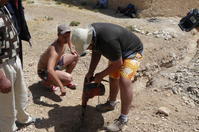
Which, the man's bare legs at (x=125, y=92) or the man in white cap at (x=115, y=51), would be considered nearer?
the man in white cap at (x=115, y=51)

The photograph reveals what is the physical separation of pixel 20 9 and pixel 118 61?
1578 millimetres

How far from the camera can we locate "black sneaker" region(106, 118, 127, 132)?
4738 mm

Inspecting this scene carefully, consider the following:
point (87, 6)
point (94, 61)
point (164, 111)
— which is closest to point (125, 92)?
point (94, 61)

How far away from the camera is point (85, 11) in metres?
13.6

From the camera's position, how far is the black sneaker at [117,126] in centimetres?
474

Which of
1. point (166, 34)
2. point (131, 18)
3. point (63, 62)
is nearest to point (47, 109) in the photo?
point (63, 62)

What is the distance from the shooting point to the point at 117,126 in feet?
15.6

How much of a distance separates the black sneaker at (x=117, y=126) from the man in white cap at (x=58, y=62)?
0.83 metres

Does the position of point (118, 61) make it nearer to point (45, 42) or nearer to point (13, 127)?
point (13, 127)

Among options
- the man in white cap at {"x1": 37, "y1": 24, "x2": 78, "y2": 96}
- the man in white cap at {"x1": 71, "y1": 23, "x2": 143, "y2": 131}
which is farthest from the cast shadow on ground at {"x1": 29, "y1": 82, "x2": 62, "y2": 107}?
the man in white cap at {"x1": 71, "y1": 23, "x2": 143, "y2": 131}

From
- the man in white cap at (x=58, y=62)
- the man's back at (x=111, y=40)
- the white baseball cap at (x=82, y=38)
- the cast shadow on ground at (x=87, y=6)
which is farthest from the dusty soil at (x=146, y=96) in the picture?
the cast shadow on ground at (x=87, y=6)

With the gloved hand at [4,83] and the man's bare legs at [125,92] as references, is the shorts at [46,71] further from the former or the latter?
the gloved hand at [4,83]

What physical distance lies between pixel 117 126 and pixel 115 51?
3.63ft

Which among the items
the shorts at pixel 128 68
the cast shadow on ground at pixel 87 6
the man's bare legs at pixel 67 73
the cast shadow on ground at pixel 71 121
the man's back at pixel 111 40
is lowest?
the cast shadow on ground at pixel 87 6
